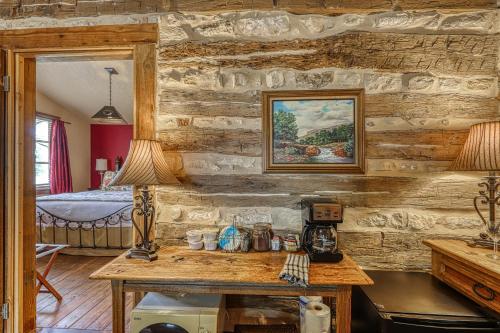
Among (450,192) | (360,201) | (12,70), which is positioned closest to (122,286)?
(360,201)

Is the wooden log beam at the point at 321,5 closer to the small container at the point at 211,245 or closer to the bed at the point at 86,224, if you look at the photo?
the small container at the point at 211,245

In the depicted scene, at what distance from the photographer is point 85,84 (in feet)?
17.7

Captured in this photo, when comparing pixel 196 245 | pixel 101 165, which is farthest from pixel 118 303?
pixel 101 165

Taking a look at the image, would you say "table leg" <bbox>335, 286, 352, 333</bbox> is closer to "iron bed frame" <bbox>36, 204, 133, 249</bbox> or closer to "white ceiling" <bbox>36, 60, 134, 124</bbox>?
"iron bed frame" <bbox>36, 204, 133, 249</bbox>

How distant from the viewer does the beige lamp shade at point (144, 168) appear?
1.62 meters

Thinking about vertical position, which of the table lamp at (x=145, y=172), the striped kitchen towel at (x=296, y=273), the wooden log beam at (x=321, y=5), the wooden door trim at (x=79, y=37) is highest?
the wooden log beam at (x=321, y=5)

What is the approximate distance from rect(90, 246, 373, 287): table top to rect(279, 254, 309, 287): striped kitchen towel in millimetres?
32

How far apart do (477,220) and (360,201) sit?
769 millimetres

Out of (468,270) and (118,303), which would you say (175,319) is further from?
(468,270)

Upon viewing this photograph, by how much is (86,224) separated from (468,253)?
13.9 ft

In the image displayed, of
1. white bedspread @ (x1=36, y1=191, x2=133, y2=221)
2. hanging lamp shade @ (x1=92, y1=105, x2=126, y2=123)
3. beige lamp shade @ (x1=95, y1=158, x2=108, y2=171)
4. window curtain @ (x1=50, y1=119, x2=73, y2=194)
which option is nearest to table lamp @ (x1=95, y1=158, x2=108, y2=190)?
beige lamp shade @ (x1=95, y1=158, x2=108, y2=171)

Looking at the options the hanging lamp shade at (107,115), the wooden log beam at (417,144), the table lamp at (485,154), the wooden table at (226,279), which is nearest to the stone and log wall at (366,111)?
the wooden log beam at (417,144)

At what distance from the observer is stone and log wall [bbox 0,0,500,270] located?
1.90m

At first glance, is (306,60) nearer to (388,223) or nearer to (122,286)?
(388,223)
